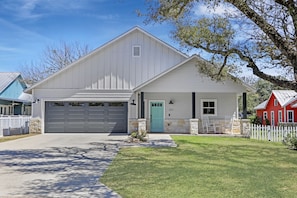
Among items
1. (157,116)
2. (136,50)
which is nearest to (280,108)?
(157,116)

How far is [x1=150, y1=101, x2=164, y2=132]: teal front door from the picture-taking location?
67.6 ft

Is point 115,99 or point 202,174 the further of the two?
point 115,99

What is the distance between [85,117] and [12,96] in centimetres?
1127

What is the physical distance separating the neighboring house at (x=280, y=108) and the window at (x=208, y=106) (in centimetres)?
913

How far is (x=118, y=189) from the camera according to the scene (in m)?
6.10

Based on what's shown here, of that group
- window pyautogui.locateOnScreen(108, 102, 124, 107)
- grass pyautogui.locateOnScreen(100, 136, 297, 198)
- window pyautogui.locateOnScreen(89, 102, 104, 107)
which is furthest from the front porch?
grass pyautogui.locateOnScreen(100, 136, 297, 198)

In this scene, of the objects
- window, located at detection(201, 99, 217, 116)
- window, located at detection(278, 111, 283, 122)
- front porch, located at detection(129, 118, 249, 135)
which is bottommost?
front porch, located at detection(129, 118, 249, 135)

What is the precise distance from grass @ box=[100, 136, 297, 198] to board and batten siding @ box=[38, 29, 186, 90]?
10.5 meters

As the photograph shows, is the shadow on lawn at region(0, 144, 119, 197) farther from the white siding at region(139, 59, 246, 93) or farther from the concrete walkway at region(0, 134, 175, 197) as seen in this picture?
the white siding at region(139, 59, 246, 93)

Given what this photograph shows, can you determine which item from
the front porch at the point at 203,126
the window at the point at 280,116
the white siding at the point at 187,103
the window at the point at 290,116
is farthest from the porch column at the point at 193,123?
the window at the point at 280,116

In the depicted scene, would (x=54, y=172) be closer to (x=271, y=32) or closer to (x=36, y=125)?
(x=271, y=32)

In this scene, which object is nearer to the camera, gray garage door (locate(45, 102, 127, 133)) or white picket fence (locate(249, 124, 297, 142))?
white picket fence (locate(249, 124, 297, 142))

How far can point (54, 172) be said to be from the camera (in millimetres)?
7891

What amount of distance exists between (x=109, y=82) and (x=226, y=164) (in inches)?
525
